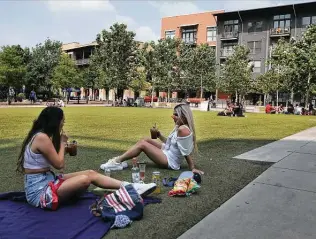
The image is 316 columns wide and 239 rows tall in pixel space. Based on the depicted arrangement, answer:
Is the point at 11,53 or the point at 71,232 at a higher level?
the point at 11,53

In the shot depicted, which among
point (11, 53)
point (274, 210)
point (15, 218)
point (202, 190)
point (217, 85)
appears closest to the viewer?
point (15, 218)

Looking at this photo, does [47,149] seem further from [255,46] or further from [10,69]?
[255,46]

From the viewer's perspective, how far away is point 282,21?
185 ft

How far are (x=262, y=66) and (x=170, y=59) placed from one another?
1508 cm

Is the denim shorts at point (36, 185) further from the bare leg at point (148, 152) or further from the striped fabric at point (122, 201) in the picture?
the bare leg at point (148, 152)

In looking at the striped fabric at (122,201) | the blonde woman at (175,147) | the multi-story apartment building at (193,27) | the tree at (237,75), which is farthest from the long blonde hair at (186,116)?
the multi-story apartment building at (193,27)

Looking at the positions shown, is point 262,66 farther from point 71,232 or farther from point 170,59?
point 71,232

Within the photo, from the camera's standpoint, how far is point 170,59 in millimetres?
52906

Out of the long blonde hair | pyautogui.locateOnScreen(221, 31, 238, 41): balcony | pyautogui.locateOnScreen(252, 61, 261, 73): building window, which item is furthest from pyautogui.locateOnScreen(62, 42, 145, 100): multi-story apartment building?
the long blonde hair

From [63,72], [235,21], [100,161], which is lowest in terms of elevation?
[100,161]

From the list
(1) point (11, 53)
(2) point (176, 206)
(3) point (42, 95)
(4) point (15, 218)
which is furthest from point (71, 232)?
(3) point (42, 95)

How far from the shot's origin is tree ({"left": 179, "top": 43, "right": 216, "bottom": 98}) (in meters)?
53.6

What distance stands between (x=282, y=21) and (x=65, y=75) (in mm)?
34424

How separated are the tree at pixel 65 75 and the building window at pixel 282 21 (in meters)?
32.0
